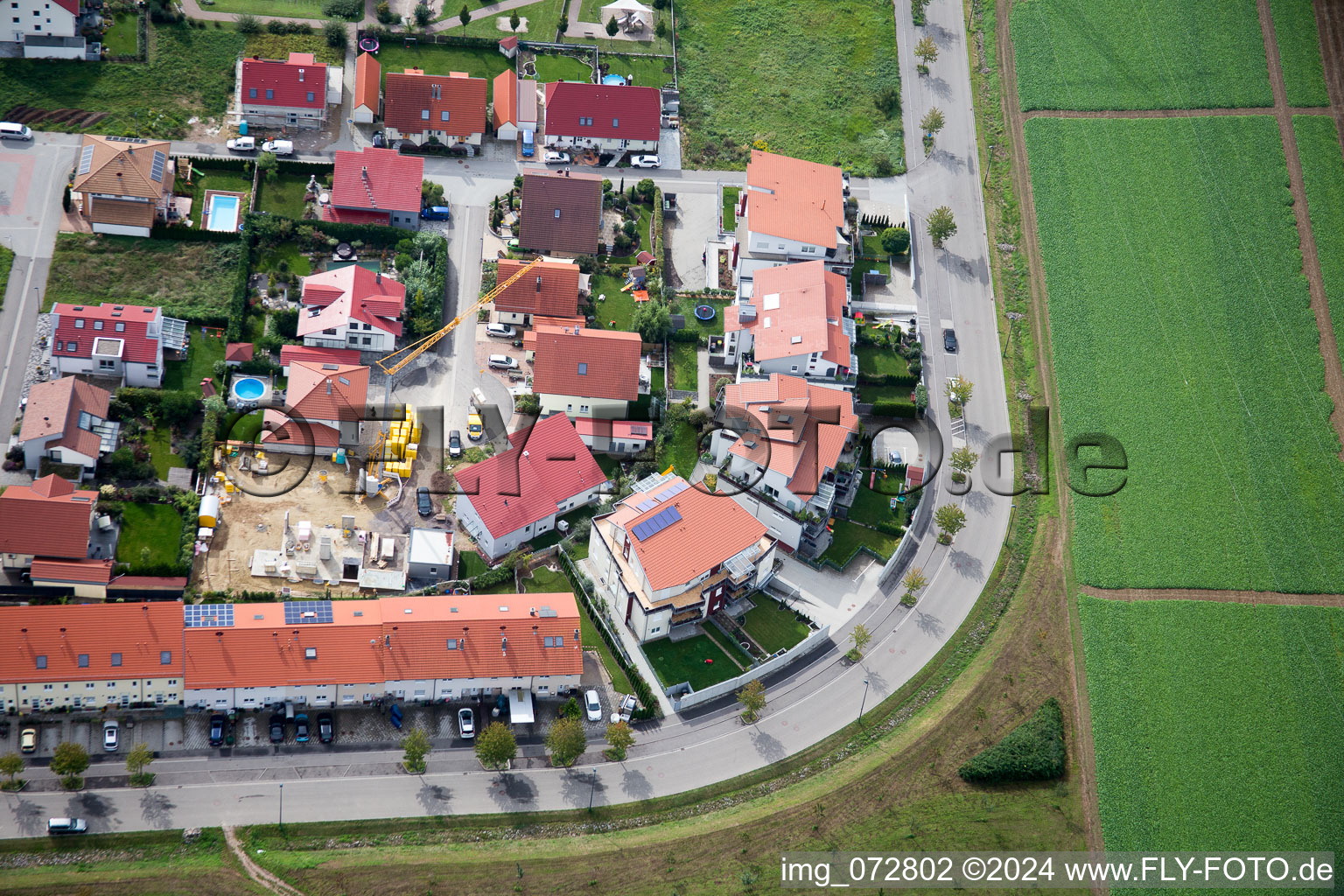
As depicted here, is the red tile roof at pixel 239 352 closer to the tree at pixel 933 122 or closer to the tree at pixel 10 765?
the tree at pixel 10 765

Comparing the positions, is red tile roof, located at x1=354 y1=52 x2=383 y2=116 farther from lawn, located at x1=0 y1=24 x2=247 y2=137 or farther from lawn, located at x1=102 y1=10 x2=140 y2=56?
lawn, located at x1=102 y1=10 x2=140 y2=56

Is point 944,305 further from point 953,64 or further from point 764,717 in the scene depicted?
point 764,717

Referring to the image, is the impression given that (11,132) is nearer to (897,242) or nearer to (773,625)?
(773,625)

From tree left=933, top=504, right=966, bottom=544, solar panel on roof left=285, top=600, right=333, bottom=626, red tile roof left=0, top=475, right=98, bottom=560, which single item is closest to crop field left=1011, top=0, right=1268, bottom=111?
tree left=933, top=504, right=966, bottom=544

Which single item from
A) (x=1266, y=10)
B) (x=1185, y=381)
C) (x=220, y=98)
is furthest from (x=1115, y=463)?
(x=220, y=98)

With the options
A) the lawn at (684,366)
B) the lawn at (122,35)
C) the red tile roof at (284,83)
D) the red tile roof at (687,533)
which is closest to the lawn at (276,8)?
the lawn at (122,35)

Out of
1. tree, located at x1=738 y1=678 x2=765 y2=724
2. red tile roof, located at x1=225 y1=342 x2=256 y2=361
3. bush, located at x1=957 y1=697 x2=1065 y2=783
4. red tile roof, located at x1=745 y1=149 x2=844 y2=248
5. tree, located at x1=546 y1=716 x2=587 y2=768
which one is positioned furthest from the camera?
red tile roof, located at x1=745 y1=149 x2=844 y2=248
